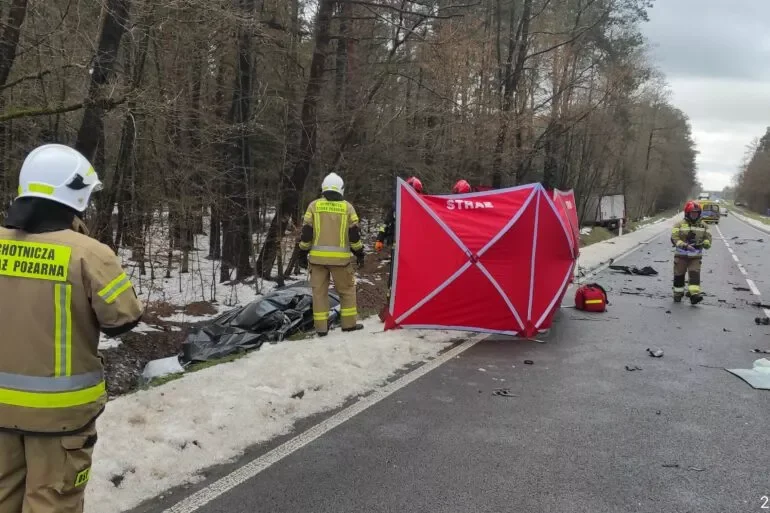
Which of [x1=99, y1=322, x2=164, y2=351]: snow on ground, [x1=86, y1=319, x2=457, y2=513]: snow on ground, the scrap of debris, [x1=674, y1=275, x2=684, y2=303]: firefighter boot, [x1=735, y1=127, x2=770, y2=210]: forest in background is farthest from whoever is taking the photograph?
[x1=735, y1=127, x2=770, y2=210]: forest in background

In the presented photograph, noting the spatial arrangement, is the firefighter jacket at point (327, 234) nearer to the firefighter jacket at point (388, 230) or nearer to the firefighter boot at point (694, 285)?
the firefighter jacket at point (388, 230)

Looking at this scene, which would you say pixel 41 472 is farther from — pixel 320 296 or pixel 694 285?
pixel 694 285

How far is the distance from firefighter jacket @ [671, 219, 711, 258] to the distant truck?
28.2 meters

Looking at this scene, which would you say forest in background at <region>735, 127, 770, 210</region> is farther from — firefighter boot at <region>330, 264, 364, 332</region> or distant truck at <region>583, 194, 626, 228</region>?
firefighter boot at <region>330, 264, 364, 332</region>

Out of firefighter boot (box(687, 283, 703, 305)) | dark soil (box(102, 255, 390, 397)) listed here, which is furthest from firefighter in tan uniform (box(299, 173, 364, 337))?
firefighter boot (box(687, 283, 703, 305))

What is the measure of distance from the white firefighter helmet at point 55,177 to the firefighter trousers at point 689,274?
1104 centimetres

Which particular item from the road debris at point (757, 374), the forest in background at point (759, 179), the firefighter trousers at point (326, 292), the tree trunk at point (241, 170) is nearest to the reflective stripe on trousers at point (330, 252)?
the firefighter trousers at point (326, 292)

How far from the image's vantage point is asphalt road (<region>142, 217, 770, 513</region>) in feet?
11.7

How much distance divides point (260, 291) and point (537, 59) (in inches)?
674

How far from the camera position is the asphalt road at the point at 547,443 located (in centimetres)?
355

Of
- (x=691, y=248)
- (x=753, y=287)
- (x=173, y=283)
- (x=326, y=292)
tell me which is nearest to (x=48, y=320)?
(x=326, y=292)

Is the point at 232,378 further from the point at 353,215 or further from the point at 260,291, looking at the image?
the point at 260,291

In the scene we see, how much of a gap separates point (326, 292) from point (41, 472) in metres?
5.25

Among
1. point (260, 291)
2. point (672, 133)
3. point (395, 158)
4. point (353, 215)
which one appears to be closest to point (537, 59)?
point (395, 158)
